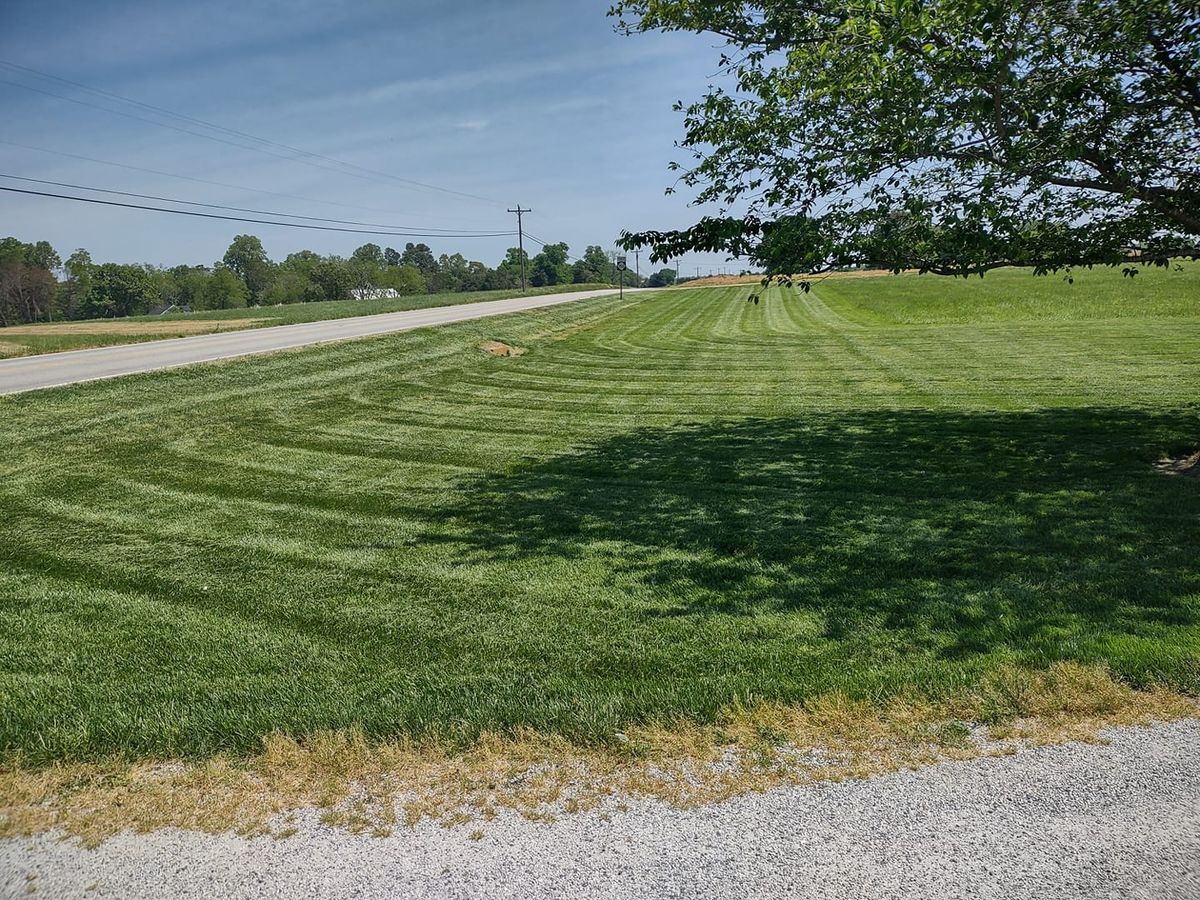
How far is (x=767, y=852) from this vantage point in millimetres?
2836

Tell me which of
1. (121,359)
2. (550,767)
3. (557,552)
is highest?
(121,359)

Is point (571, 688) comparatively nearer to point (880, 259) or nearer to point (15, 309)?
point (880, 259)

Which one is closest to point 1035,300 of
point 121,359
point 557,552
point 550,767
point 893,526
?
point 893,526

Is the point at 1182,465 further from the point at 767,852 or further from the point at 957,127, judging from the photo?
the point at 767,852

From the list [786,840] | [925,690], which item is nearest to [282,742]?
[786,840]

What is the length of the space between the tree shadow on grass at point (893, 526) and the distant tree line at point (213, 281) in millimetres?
92159

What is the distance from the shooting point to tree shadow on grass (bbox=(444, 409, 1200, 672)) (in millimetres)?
4895

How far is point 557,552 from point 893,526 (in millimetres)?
3028

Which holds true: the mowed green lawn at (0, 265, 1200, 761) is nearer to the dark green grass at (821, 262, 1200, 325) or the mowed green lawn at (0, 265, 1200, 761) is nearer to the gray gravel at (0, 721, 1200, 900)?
the gray gravel at (0, 721, 1200, 900)

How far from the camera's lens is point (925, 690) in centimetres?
395

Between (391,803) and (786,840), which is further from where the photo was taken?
(391,803)

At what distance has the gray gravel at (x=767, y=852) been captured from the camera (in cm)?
268

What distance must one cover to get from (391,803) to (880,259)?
7448 mm

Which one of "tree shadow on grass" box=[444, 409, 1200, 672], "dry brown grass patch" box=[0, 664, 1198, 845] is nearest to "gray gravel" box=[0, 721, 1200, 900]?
A: "dry brown grass patch" box=[0, 664, 1198, 845]
